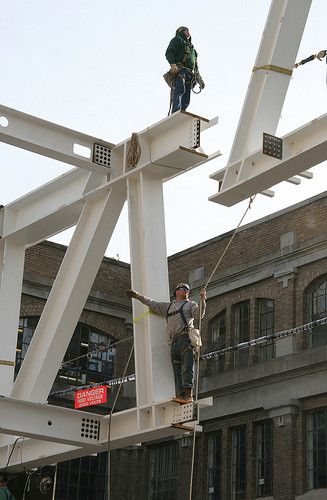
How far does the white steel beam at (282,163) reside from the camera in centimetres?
1051

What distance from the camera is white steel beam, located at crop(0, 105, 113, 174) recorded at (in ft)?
43.9

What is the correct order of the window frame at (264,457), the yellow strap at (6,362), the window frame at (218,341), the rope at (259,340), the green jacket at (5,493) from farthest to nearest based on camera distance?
the window frame at (218,341)
the window frame at (264,457)
the rope at (259,340)
the yellow strap at (6,362)
the green jacket at (5,493)

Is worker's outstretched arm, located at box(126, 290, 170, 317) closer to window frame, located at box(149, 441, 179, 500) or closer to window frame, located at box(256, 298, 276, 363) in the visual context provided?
window frame, located at box(256, 298, 276, 363)

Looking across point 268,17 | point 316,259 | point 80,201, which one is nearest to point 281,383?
point 316,259

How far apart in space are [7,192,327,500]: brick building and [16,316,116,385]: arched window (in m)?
0.04

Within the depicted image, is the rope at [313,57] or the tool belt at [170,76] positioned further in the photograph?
the tool belt at [170,76]

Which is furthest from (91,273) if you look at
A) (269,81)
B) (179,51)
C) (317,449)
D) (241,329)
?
(241,329)

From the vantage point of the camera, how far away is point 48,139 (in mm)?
13641

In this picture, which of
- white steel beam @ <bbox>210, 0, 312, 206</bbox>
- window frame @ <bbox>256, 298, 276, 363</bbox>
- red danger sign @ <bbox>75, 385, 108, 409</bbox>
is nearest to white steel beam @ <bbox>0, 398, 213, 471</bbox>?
white steel beam @ <bbox>210, 0, 312, 206</bbox>

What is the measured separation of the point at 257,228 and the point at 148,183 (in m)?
17.1

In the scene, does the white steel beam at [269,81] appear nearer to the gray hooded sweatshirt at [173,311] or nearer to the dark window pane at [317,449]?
the gray hooded sweatshirt at [173,311]

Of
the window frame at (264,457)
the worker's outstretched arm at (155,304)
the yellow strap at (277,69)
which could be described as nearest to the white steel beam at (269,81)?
the yellow strap at (277,69)

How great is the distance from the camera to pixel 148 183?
13.2 meters

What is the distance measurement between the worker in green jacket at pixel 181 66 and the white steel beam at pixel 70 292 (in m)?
1.35
